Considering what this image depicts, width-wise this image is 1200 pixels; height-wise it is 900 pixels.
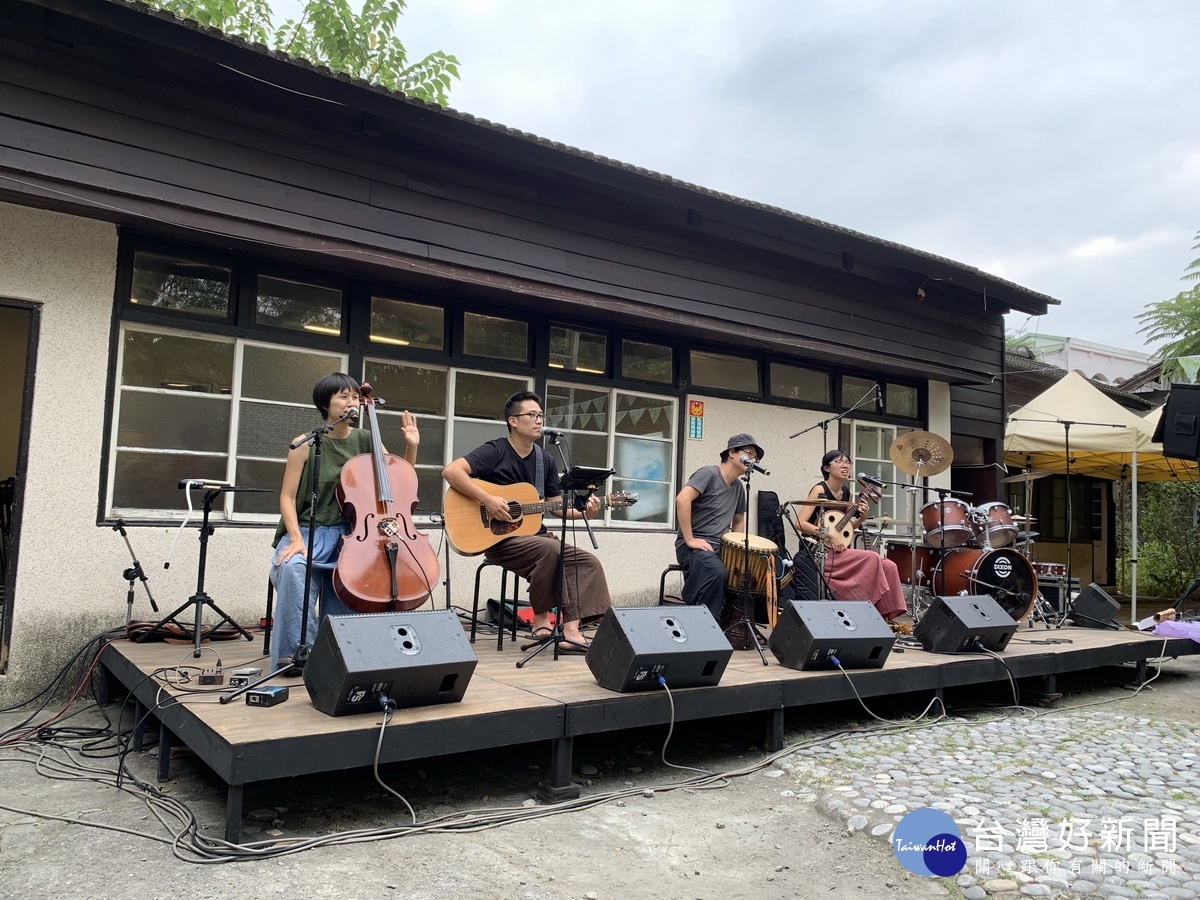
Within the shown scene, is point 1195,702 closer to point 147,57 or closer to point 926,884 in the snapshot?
point 926,884

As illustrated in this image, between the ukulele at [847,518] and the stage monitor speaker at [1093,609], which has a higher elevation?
the ukulele at [847,518]

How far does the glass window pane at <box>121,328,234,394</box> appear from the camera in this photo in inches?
196

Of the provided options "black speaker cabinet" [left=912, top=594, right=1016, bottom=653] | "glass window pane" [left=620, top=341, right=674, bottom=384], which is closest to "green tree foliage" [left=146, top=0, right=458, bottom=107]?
"glass window pane" [left=620, top=341, right=674, bottom=384]

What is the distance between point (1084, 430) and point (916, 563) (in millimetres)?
4011

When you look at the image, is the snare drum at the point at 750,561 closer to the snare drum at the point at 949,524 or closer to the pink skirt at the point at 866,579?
the pink skirt at the point at 866,579

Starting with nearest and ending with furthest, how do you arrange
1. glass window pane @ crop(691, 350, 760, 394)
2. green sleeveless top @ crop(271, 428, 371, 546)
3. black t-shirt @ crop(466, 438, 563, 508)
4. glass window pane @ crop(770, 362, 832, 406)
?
green sleeveless top @ crop(271, 428, 371, 546) < black t-shirt @ crop(466, 438, 563, 508) < glass window pane @ crop(691, 350, 760, 394) < glass window pane @ crop(770, 362, 832, 406)

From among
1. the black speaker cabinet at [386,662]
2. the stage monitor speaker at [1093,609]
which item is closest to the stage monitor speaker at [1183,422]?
the stage monitor speaker at [1093,609]

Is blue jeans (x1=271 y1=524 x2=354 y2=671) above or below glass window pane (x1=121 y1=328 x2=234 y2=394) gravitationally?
below

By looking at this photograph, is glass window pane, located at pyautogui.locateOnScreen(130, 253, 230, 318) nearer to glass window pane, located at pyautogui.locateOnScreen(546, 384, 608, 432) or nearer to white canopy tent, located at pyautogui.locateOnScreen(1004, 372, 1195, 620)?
glass window pane, located at pyautogui.locateOnScreen(546, 384, 608, 432)

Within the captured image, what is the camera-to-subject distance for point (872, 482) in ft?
19.3

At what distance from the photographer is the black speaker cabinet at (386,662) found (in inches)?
117

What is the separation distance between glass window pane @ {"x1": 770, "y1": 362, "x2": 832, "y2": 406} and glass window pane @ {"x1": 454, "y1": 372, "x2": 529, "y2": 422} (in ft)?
8.97

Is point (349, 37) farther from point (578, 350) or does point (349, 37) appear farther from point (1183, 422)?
point (1183, 422)

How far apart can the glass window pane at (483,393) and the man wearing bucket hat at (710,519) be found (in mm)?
1741
